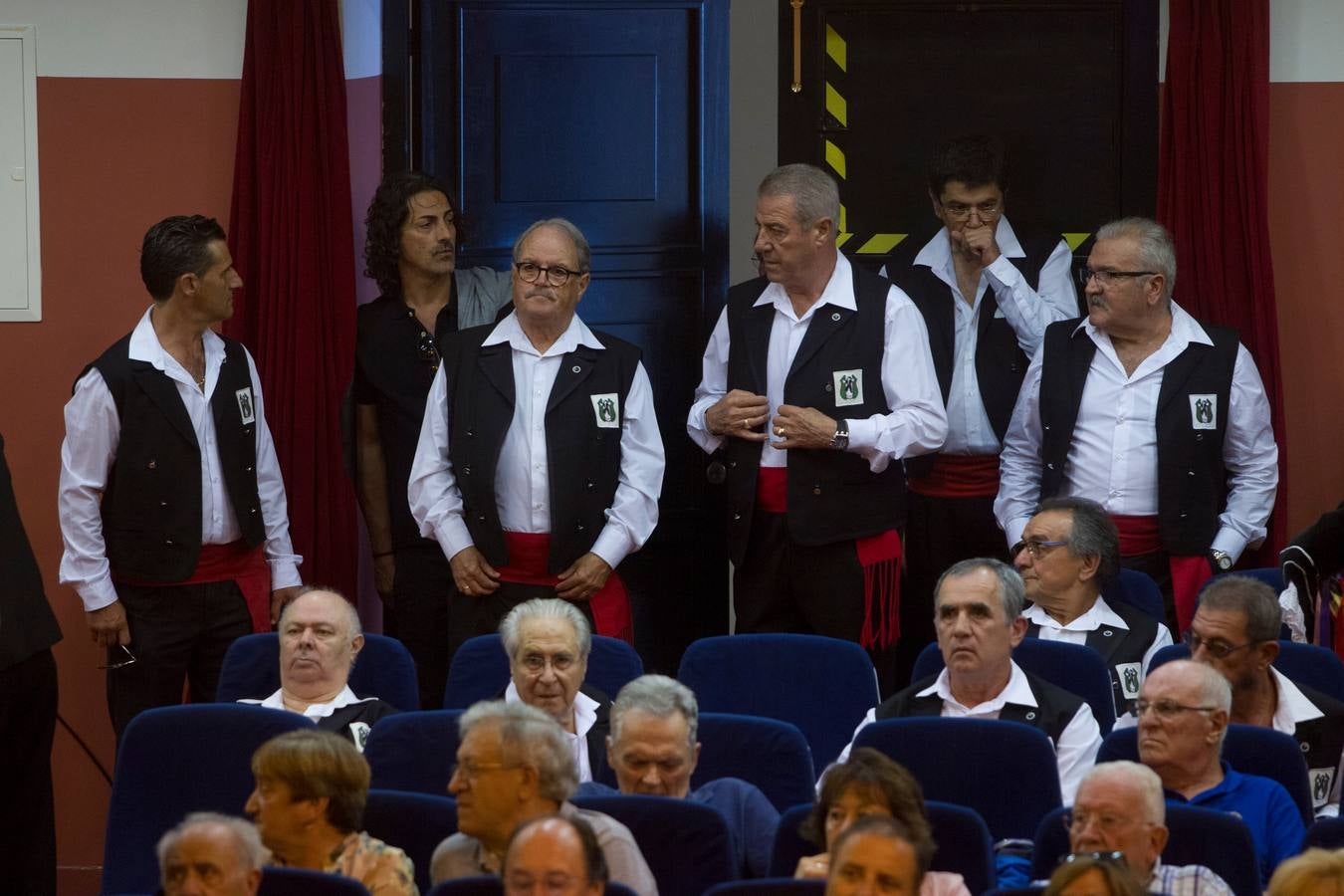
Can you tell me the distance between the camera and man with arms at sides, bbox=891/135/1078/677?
5.54 meters

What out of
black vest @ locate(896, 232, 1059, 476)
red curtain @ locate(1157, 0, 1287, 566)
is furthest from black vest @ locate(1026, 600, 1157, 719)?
red curtain @ locate(1157, 0, 1287, 566)

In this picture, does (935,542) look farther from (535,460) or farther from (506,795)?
(506,795)

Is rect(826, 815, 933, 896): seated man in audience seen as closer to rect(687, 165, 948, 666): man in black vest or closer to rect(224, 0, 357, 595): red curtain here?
rect(687, 165, 948, 666): man in black vest

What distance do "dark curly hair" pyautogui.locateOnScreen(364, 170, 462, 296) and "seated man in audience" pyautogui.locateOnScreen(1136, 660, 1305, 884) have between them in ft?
8.85

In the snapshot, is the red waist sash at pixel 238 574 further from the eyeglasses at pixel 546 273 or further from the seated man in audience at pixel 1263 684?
the seated man in audience at pixel 1263 684

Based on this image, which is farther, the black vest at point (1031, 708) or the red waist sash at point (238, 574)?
the red waist sash at point (238, 574)

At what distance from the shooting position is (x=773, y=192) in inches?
204

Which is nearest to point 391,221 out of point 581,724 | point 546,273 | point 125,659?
point 546,273

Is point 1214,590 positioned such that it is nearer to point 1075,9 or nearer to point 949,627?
point 949,627

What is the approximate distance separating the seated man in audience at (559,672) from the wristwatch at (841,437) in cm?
107

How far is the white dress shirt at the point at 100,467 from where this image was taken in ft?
16.7

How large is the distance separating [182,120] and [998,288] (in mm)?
2558

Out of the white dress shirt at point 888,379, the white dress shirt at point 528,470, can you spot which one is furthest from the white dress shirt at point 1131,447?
the white dress shirt at point 528,470

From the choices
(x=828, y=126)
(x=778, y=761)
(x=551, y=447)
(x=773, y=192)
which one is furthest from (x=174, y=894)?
(x=828, y=126)
